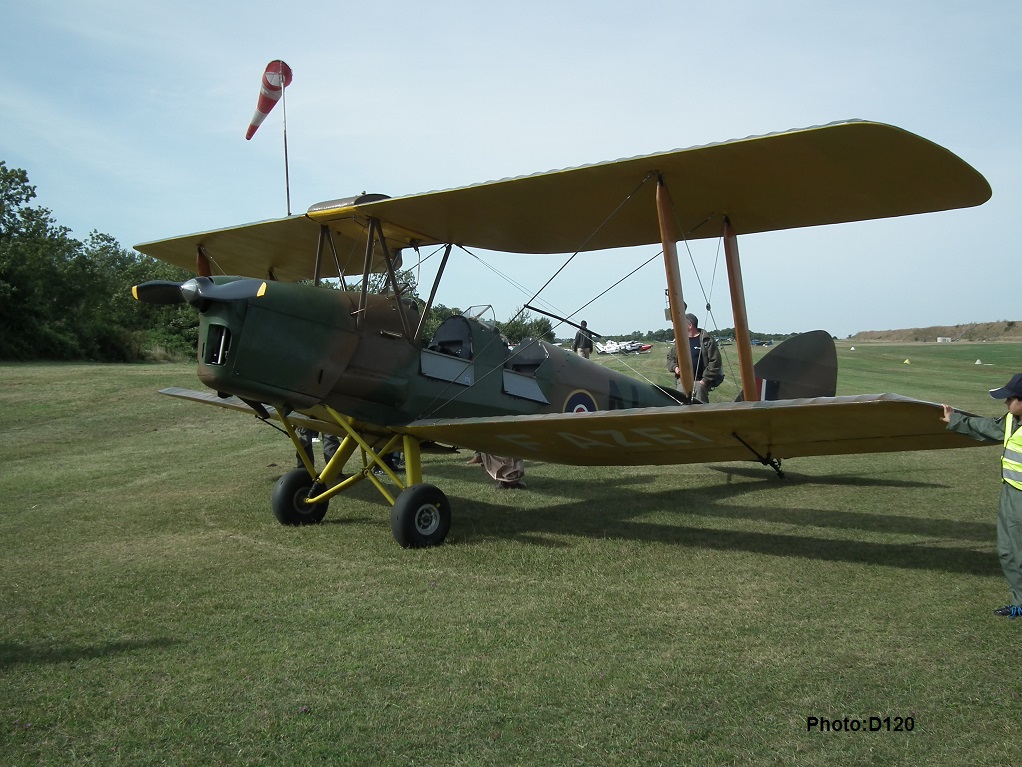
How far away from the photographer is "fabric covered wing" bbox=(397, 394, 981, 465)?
4.49 m

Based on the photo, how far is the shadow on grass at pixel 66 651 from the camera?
3520mm

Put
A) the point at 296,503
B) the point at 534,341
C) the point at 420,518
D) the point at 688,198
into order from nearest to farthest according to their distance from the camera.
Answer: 1. the point at 420,518
2. the point at 688,198
3. the point at 296,503
4. the point at 534,341

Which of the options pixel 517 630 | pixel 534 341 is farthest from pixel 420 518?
pixel 534 341

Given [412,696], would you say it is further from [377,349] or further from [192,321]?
[192,321]

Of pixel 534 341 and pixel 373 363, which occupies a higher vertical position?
pixel 534 341

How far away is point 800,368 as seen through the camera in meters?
7.76

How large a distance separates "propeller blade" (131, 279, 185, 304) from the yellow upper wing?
54.5 inches

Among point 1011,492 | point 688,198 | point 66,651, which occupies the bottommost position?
point 66,651

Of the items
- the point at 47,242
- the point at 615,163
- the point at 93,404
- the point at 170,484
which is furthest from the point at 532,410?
the point at 47,242

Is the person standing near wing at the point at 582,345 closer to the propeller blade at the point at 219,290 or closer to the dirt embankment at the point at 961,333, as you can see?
the propeller blade at the point at 219,290

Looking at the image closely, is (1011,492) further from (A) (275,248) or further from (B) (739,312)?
(A) (275,248)

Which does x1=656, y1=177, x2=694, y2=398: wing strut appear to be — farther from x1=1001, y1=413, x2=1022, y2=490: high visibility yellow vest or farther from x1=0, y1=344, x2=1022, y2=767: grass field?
x1=1001, y1=413, x2=1022, y2=490: high visibility yellow vest

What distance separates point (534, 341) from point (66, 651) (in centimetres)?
488

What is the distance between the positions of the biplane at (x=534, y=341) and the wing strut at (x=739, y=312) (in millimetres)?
20
